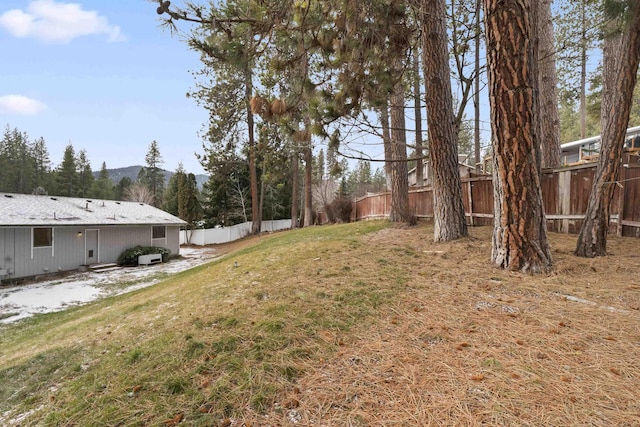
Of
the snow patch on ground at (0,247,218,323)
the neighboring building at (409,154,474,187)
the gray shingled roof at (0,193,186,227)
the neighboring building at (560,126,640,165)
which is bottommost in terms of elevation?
the snow patch on ground at (0,247,218,323)

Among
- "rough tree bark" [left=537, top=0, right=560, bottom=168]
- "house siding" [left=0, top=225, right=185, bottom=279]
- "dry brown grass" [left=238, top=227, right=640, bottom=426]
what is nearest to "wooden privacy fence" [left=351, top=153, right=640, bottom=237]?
"rough tree bark" [left=537, top=0, right=560, bottom=168]

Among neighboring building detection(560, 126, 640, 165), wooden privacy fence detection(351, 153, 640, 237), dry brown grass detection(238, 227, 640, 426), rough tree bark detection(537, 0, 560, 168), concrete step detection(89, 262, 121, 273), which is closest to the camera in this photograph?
dry brown grass detection(238, 227, 640, 426)

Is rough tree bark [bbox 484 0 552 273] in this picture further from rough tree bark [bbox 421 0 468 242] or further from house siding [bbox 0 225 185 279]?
house siding [bbox 0 225 185 279]

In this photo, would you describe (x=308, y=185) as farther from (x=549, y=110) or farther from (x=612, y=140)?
(x=612, y=140)

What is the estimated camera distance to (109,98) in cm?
1308

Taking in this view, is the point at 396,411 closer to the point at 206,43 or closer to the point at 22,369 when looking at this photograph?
the point at 22,369

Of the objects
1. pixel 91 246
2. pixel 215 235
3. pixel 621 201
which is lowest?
pixel 215 235

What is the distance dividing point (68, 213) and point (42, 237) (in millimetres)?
1849

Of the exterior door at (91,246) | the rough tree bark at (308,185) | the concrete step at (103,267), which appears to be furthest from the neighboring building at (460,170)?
the exterior door at (91,246)

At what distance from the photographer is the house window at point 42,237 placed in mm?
11539

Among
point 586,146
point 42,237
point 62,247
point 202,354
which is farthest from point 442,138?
point 62,247

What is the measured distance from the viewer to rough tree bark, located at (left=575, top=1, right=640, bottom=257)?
11.6 ft

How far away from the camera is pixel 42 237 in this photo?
11773 mm

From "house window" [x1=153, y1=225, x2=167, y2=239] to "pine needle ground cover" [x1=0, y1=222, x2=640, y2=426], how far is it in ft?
46.1
